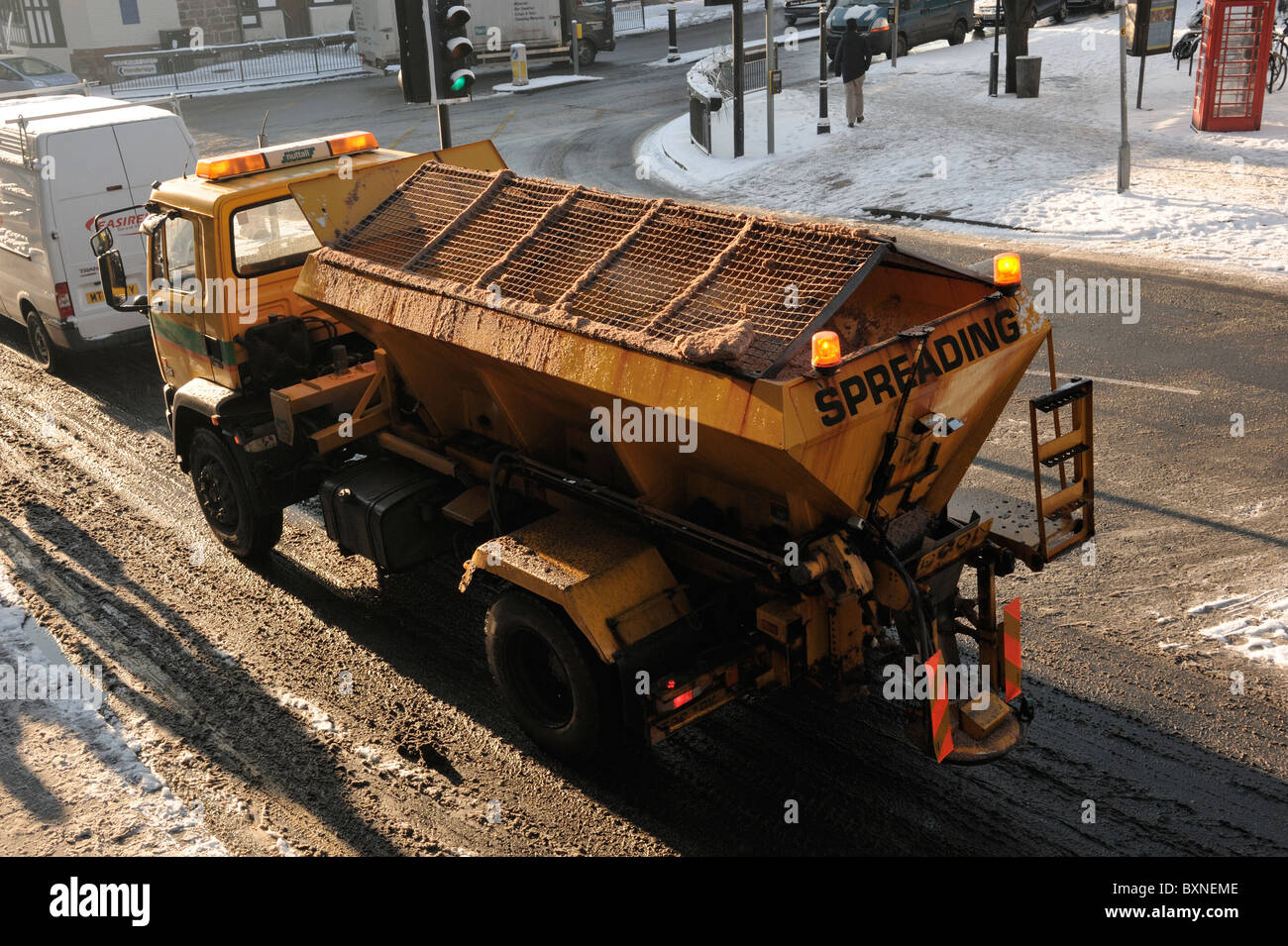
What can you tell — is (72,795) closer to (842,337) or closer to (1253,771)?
(842,337)

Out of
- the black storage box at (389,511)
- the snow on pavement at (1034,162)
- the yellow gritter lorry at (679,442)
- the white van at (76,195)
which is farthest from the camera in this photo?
the snow on pavement at (1034,162)

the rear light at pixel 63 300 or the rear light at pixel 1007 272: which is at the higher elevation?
the rear light at pixel 1007 272

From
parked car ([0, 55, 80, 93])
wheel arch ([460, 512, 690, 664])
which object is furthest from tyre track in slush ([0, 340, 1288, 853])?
parked car ([0, 55, 80, 93])

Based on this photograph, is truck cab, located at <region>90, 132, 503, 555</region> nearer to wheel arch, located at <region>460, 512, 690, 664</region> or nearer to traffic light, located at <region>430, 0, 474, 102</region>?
wheel arch, located at <region>460, 512, 690, 664</region>

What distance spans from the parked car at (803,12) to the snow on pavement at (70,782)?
31.3 meters

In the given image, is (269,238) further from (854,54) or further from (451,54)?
(854,54)

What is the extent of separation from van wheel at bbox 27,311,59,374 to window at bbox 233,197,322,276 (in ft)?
19.4

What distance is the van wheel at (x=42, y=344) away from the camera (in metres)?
13.2

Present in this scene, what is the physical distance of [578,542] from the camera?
20.9 feet

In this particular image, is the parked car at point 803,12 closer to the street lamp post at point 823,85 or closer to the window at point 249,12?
the street lamp post at point 823,85

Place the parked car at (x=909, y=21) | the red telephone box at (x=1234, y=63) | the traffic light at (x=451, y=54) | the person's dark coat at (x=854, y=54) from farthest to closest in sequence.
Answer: the parked car at (x=909, y=21), the person's dark coat at (x=854, y=54), the red telephone box at (x=1234, y=63), the traffic light at (x=451, y=54)

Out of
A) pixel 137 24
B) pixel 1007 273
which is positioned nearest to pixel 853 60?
pixel 1007 273

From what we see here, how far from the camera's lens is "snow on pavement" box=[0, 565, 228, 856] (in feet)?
20.2

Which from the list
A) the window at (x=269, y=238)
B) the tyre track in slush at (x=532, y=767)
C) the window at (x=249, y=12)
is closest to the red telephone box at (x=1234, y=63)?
the tyre track in slush at (x=532, y=767)
